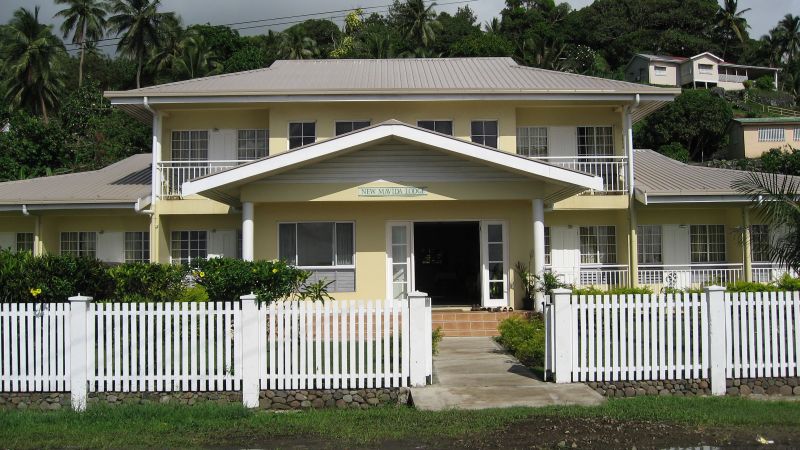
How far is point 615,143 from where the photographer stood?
68.7 feet

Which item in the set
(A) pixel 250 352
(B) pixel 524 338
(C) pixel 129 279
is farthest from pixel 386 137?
(A) pixel 250 352

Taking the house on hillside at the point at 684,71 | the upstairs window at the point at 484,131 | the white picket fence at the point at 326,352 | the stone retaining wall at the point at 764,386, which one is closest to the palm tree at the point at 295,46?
the house on hillside at the point at 684,71

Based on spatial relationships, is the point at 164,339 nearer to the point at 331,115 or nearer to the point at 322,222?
the point at 322,222

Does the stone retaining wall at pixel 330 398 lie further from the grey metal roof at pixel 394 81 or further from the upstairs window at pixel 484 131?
the upstairs window at pixel 484 131

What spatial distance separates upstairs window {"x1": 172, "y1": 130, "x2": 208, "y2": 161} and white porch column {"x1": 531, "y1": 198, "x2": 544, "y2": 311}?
30.2ft

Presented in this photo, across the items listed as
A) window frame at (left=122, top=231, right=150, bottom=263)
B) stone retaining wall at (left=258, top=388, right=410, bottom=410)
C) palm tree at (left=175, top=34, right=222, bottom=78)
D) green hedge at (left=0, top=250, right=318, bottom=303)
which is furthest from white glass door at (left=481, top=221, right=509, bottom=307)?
palm tree at (left=175, top=34, right=222, bottom=78)

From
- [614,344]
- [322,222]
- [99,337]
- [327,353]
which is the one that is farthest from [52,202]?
[614,344]

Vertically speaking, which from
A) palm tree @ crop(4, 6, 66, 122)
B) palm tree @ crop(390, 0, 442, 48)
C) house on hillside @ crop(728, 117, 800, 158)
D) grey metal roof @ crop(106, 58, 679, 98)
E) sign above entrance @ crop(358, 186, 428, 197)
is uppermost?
palm tree @ crop(390, 0, 442, 48)

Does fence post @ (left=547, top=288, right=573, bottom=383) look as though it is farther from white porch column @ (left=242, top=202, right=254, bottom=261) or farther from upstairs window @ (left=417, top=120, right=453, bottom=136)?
upstairs window @ (left=417, top=120, right=453, bottom=136)

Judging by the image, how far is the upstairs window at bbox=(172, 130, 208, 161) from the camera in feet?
69.3

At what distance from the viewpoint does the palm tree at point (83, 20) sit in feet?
187

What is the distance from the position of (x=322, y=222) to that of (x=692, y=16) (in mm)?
72856

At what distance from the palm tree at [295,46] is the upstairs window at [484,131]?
1613 inches

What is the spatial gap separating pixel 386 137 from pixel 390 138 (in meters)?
0.25
